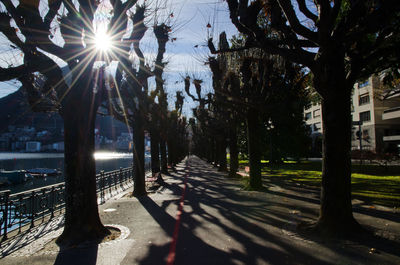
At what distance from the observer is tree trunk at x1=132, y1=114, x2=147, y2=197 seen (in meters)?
13.8

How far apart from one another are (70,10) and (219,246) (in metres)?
6.43

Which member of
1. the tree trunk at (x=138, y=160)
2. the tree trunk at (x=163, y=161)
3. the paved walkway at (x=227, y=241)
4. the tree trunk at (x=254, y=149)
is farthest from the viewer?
the tree trunk at (x=163, y=161)

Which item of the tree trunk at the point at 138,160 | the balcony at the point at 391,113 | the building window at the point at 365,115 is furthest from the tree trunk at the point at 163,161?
the building window at the point at 365,115

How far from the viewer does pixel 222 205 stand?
33.3ft

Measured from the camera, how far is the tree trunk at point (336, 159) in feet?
20.1

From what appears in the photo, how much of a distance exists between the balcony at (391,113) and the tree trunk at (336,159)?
4263cm

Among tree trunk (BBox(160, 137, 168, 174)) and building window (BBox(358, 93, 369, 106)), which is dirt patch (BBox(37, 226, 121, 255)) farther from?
building window (BBox(358, 93, 369, 106))

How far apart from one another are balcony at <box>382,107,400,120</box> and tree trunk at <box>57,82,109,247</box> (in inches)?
1806

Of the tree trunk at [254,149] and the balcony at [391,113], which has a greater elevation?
the balcony at [391,113]

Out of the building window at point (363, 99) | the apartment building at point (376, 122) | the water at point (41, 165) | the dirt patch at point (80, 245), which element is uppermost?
the building window at point (363, 99)

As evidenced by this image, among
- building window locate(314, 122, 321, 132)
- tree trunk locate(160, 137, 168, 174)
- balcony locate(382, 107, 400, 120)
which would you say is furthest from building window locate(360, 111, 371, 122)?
tree trunk locate(160, 137, 168, 174)

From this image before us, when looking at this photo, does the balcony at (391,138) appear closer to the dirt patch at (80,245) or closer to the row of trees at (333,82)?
the row of trees at (333,82)

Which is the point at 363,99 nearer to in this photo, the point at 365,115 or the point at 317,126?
the point at 365,115

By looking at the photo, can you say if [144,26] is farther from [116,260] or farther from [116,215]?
[116,260]
